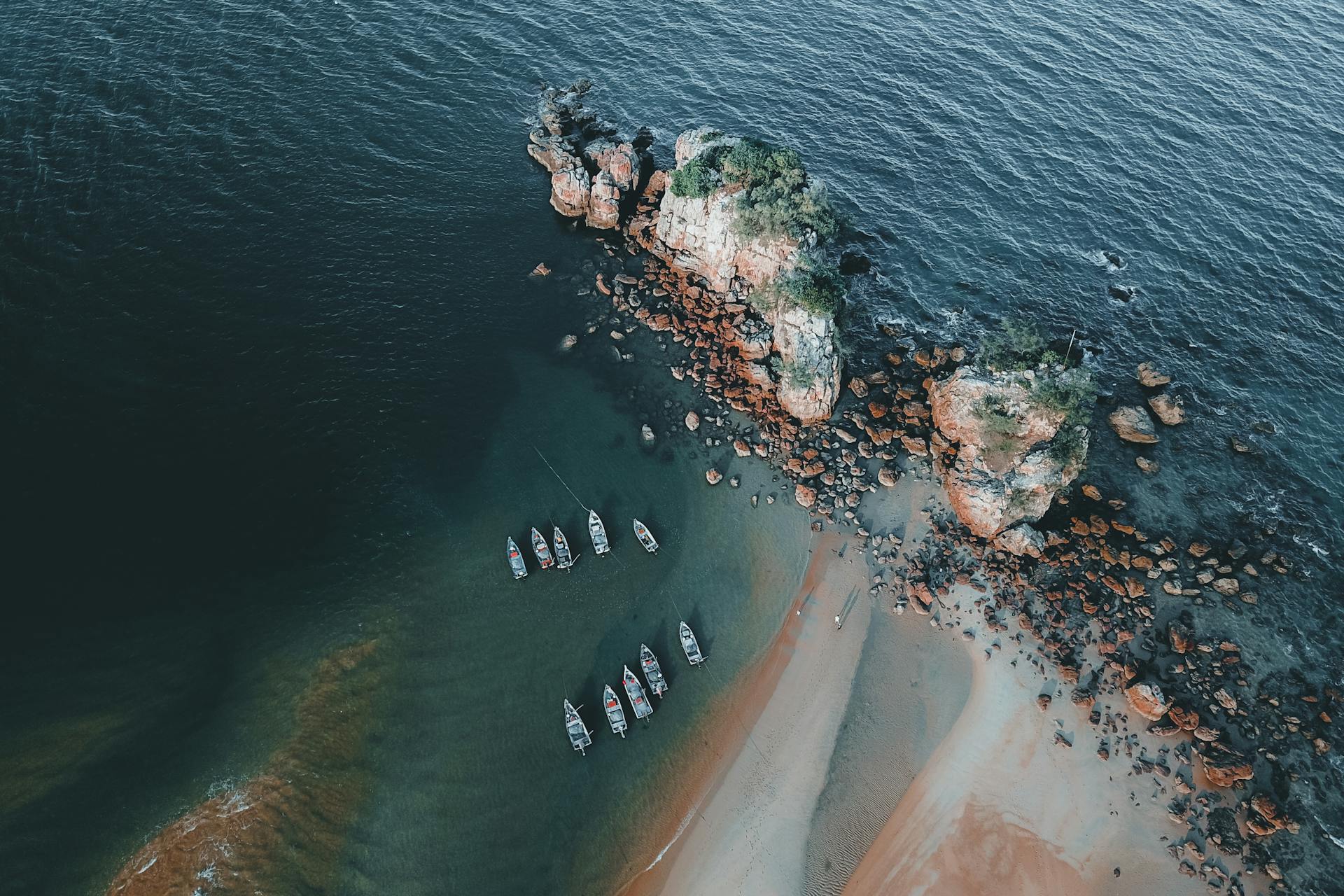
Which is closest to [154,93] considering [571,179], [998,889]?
[571,179]

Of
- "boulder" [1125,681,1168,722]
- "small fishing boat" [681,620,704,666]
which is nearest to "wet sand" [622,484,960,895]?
"small fishing boat" [681,620,704,666]

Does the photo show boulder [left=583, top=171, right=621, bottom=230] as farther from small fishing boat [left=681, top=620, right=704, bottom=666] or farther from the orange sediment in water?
the orange sediment in water

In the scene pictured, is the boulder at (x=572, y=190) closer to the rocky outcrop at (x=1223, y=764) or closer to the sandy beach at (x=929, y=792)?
the sandy beach at (x=929, y=792)

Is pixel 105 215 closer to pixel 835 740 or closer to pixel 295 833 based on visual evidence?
pixel 295 833

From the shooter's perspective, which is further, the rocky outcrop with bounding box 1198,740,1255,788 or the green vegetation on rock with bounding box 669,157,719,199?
the green vegetation on rock with bounding box 669,157,719,199

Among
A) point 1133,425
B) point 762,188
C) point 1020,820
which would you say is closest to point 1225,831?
point 1020,820

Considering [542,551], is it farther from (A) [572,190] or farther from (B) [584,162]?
(B) [584,162]
